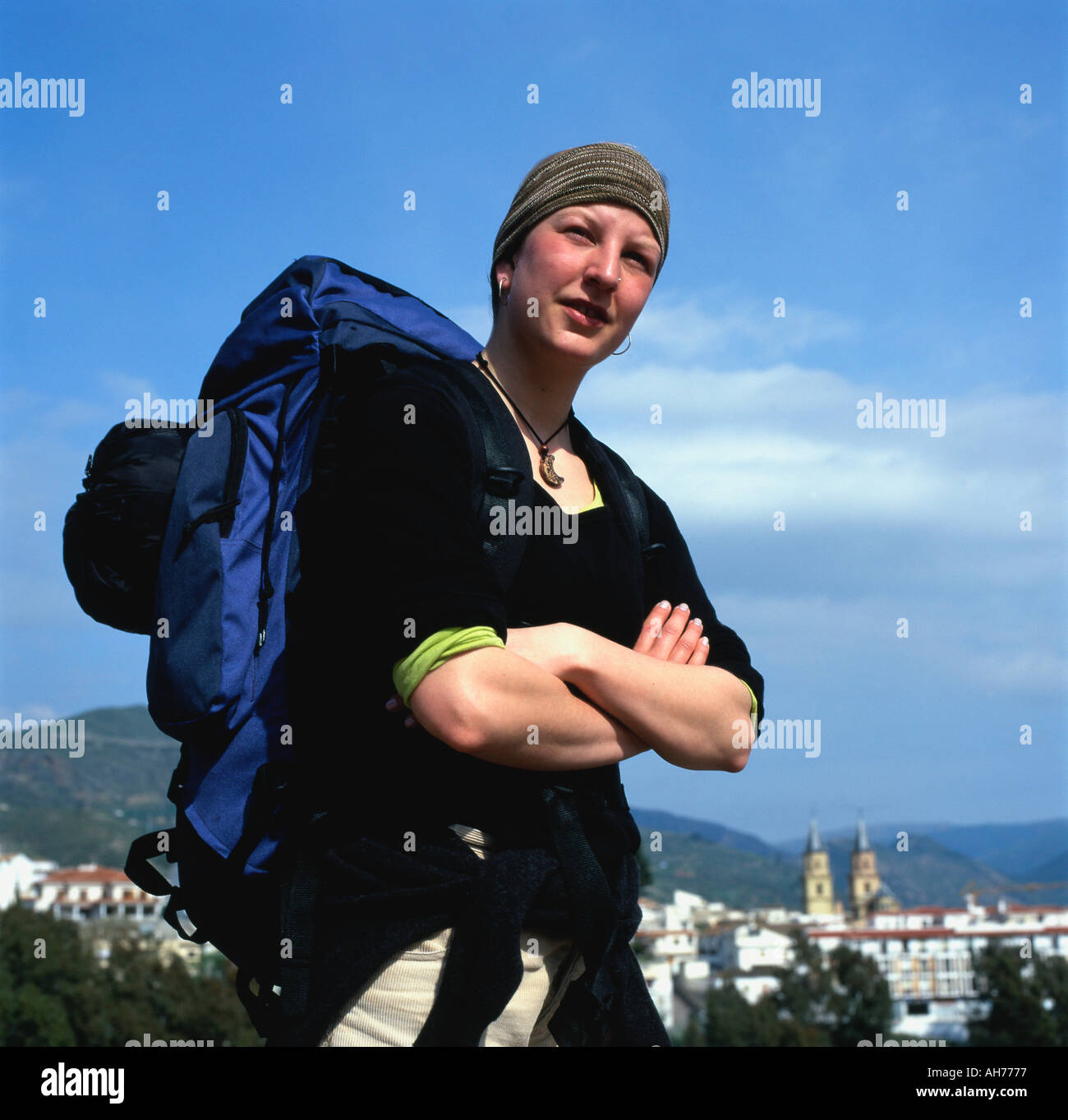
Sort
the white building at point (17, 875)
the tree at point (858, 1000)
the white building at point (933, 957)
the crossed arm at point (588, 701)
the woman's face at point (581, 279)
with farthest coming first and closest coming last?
the white building at point (17, 875) < the white building at point (933, 957) < the tree at point (858, 1000) < the woman's face at point (581, 279) < the crossed arm at point (588, 701)

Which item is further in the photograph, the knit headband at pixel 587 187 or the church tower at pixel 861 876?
the church tower at pixel 861 876

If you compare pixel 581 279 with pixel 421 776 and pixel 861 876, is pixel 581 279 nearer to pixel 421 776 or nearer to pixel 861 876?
pixel 421 776

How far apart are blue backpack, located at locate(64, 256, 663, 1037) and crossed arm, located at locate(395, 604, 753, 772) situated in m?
0.15

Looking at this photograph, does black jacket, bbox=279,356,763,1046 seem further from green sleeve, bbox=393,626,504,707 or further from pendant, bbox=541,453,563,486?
pendant, bbox=541,453,563,486

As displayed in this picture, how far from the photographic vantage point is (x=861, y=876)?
128375 millimetres

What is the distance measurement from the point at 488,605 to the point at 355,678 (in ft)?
0.70

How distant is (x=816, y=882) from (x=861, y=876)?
561 cm

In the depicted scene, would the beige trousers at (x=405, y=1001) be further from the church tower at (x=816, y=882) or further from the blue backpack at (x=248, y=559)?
the church tower at (x=816, y=882)

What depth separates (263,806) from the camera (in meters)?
1.70

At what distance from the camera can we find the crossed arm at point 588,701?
61.2 inches

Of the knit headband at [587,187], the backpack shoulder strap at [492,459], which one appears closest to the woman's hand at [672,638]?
the backpack shoulder strap at [492,459]

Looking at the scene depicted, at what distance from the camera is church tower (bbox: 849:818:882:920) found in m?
127

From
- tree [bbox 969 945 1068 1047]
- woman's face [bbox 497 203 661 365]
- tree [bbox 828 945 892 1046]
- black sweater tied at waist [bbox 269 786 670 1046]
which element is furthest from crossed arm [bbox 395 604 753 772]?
tree [bbox 828 945 892 1046]

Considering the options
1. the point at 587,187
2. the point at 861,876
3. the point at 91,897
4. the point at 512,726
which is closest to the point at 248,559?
the point at 512,726
